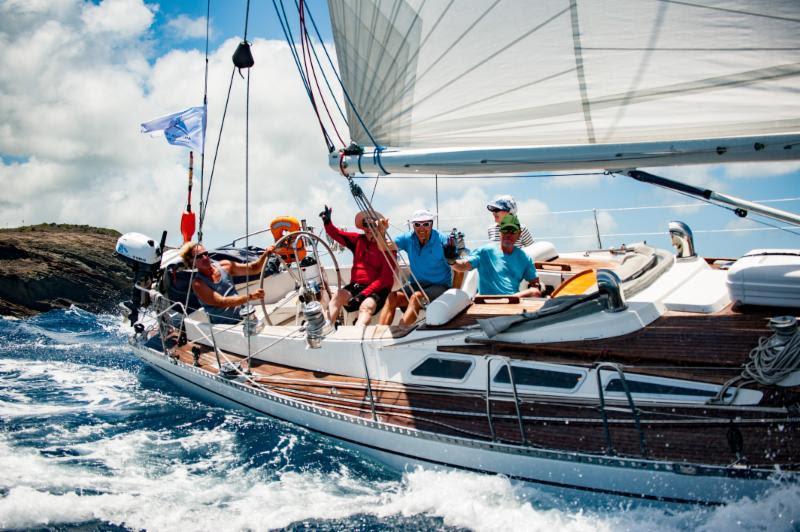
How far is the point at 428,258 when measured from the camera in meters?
5.25

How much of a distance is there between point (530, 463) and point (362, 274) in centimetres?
304

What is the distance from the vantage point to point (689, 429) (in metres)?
2.83

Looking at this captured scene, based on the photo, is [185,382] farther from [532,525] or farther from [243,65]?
[532,525]

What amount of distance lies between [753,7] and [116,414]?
6336 millimetres

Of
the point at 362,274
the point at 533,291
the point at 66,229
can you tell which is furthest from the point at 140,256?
the point at 66,229

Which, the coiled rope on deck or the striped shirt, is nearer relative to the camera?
the coiled rope on deck

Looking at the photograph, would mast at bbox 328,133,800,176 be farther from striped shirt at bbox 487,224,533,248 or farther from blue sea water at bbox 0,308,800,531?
striped shirt at bbox 487,224,533,248

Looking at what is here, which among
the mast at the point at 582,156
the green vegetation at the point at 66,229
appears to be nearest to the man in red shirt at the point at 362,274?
the mast at the point at 582,156

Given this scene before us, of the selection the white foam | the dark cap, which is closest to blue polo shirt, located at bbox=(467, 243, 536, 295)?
the dark cap

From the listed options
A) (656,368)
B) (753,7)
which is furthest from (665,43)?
(656,368)

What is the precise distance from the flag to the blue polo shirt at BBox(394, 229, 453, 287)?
17.6ft

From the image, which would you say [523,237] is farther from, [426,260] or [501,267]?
[426,260]

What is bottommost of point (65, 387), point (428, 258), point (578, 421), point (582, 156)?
point (65, 387)

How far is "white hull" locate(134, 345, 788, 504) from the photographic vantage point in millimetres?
2650
